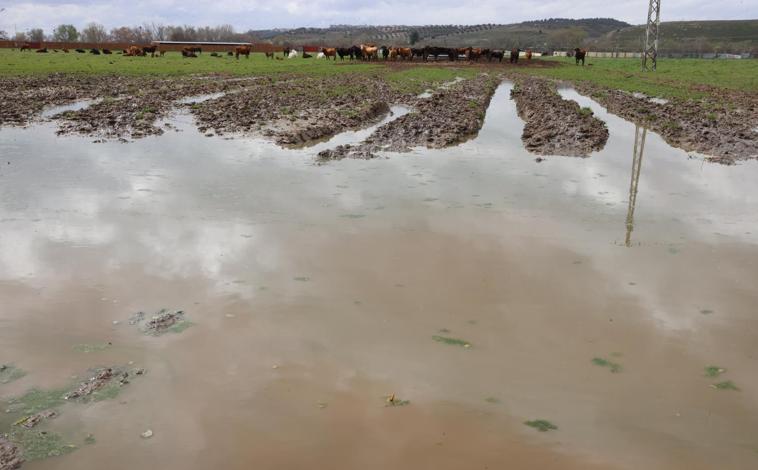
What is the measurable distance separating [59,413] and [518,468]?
341 cm

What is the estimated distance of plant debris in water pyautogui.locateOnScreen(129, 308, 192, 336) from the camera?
6.05 metres

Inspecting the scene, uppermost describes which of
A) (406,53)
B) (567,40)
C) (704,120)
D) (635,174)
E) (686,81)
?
(567,40)

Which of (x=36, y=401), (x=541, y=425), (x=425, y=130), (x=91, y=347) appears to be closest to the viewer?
(x=541, y=425)

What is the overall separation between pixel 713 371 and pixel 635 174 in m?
8.88

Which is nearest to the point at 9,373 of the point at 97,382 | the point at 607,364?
the point at 97,382

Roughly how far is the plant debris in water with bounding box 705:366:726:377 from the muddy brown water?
0.37ft

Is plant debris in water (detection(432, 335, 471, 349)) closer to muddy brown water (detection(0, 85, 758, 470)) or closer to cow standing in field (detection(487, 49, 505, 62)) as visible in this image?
muddy brown water (detection(0, 85, 758, 470))

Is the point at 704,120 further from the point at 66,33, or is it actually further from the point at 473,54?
the point at 66,33

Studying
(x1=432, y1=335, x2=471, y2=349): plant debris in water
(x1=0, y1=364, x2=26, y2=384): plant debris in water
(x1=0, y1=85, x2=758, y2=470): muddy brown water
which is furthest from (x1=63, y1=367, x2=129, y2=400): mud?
(x1=432, y1=335, x2=471, y2=349): plant debris in water

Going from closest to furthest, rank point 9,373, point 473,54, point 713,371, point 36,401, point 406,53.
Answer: point 36,401, point 9,373, point 713,371, point 473,54, point 406,53

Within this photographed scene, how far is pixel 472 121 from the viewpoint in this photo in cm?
2023

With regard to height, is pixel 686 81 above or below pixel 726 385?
above

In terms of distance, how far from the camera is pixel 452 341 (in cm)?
595

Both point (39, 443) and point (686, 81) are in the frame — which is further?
point (686, 81)
